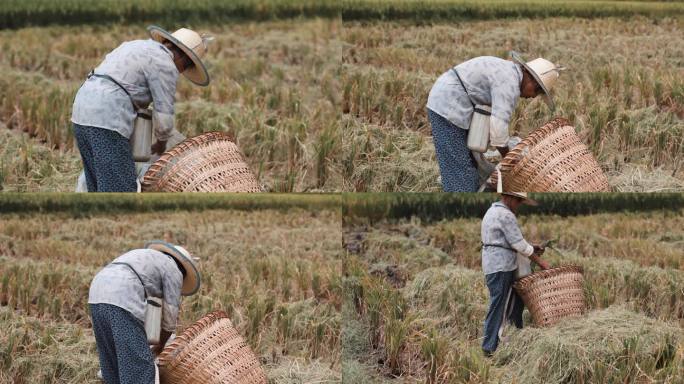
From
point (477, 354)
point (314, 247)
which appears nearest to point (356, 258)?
point (314, 247)

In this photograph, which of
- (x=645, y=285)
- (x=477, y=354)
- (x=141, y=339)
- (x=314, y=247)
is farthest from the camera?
(x=314, y=247)

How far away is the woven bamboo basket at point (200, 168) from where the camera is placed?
227 inches

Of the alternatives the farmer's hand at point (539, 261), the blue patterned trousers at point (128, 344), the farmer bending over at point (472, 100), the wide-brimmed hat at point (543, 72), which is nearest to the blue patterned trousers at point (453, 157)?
the farmer bending over at point (472, 100)

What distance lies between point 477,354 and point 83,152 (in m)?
1.97

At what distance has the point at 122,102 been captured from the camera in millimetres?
5715

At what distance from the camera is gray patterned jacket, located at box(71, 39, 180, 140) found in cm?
570

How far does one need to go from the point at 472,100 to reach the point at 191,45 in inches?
46.4

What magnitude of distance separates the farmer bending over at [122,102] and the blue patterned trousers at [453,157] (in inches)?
41.9

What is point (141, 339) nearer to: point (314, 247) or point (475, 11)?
point (314, 247)

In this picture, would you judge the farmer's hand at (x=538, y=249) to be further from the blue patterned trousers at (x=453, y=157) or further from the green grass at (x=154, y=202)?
the green grass at (x=154, y=202)

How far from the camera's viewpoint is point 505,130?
5.82 meters

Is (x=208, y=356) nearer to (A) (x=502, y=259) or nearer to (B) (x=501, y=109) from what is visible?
(A) (x=502, y=259)

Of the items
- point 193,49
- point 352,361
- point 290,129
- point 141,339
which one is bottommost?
point 352,361

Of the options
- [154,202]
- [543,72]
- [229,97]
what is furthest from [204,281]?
[543,72]
